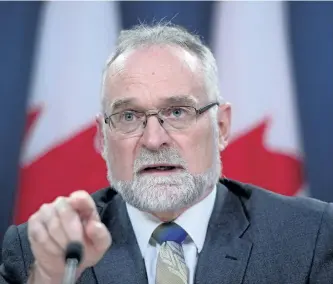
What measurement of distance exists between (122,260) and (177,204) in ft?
0.78

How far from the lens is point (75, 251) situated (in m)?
1.13

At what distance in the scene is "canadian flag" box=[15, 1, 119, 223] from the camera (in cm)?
246

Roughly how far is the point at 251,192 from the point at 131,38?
61cm

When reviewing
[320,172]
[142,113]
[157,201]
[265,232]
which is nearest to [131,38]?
[142,113]

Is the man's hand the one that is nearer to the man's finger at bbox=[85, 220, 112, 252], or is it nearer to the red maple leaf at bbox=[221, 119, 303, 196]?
the man's finger at bbox=[85, 220, 112, 252]

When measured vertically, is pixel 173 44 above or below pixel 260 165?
above

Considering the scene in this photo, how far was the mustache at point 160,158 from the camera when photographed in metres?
1.63

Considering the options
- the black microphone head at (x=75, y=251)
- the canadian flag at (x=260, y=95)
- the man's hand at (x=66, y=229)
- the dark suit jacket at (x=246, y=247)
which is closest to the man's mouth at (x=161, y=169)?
the dark suit jacket at (x=246, y=247)

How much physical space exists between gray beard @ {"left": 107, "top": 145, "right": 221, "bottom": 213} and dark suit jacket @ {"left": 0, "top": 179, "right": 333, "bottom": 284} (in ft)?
0.54

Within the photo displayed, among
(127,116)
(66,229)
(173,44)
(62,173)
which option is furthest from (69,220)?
(62,173)

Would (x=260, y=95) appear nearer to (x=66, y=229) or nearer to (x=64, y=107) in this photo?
(x=64, y=107)

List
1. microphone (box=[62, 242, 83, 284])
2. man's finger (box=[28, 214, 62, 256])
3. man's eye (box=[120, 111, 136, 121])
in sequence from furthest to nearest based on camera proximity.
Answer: man's eye (box=[120, 111, 136, 121]) → man's finger (box=[28, 214, 62, 256]) → microphone (box=[62, 242, 83, 284])

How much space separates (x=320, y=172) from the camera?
2414 mm

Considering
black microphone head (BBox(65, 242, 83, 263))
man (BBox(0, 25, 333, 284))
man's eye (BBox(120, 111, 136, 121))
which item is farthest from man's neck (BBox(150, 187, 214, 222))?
black microphone head (BBox(65, 242, 83, 263))
